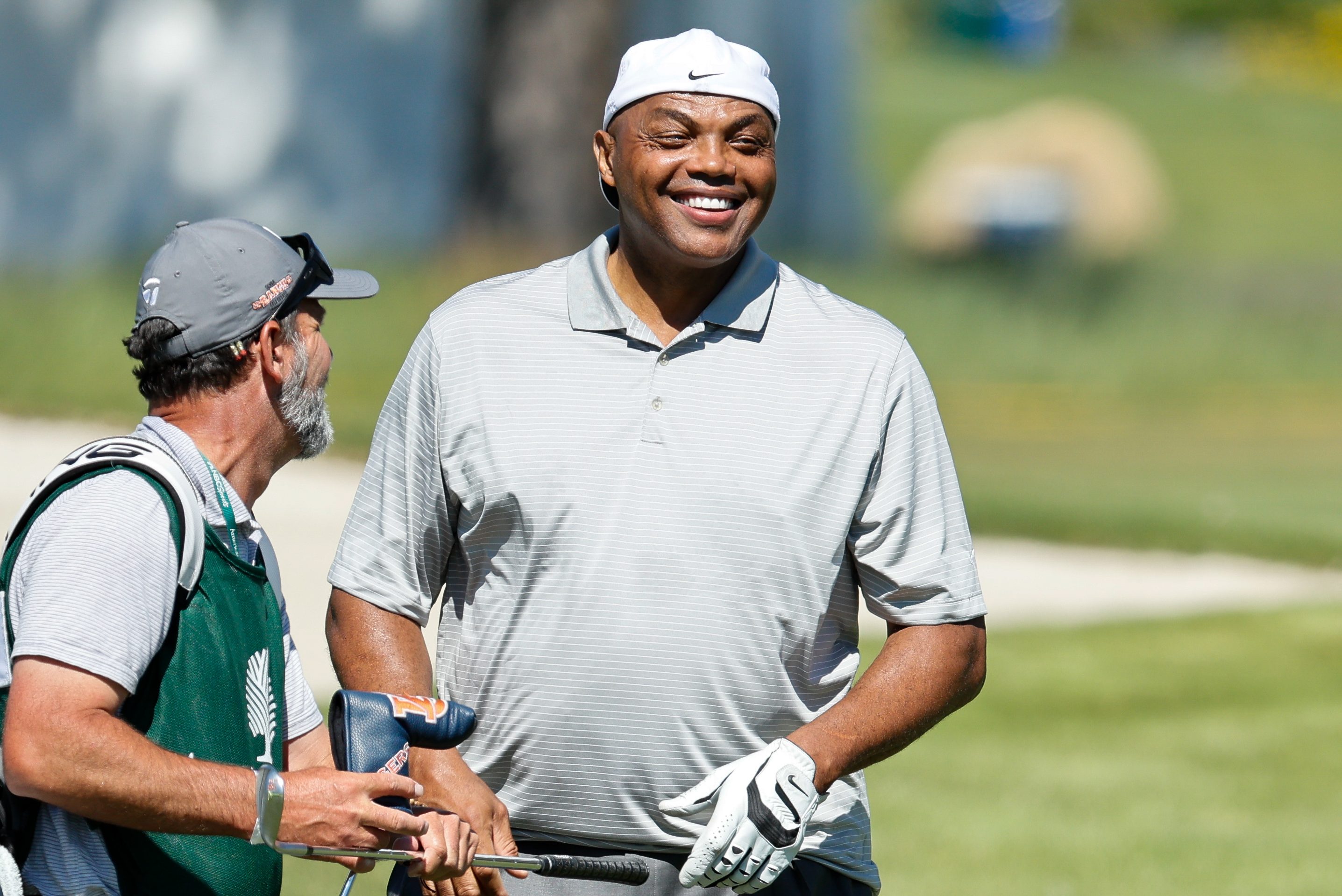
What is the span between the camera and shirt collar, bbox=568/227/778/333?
3094mm

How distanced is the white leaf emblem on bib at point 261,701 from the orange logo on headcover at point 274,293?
52 cm

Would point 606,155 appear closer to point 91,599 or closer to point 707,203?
point 707,203

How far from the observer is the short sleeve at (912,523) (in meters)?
3.03

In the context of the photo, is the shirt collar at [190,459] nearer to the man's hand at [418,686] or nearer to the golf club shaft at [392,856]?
the man's hand at [418,686]

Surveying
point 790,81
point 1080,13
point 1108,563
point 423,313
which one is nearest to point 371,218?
point 423,313

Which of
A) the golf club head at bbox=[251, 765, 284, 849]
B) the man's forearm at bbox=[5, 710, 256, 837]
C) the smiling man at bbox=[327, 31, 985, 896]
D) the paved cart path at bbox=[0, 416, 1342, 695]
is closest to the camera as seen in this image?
the man's forearm at bbox=[5, 710, 256, 837]

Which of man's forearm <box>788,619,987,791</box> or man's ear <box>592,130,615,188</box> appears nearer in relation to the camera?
man's forearm <box>788,619,987,791</box>

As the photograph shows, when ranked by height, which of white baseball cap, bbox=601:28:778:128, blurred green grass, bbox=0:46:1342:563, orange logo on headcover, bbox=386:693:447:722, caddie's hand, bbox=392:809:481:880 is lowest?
blurred green grass, bbox=0:46:1342:563

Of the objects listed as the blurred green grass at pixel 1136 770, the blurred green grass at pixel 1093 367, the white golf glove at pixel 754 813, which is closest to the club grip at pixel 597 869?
the white golf glove at pixel 754 813

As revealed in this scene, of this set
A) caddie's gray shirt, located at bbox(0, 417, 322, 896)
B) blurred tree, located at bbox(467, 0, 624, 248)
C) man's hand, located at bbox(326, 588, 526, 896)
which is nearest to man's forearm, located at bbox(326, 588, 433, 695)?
man's hand, located at bbox(326, 588, 526, 896)

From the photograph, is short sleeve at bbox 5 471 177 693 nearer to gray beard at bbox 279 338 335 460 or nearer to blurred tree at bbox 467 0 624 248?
gray beard at bbox 279 338 335 460

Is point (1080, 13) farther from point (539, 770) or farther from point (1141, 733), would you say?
point (539, 770)

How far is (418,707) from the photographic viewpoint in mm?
2812

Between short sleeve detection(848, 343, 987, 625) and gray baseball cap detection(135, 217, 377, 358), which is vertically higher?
gray baseball cap detection(135, 217, 377, 358)
